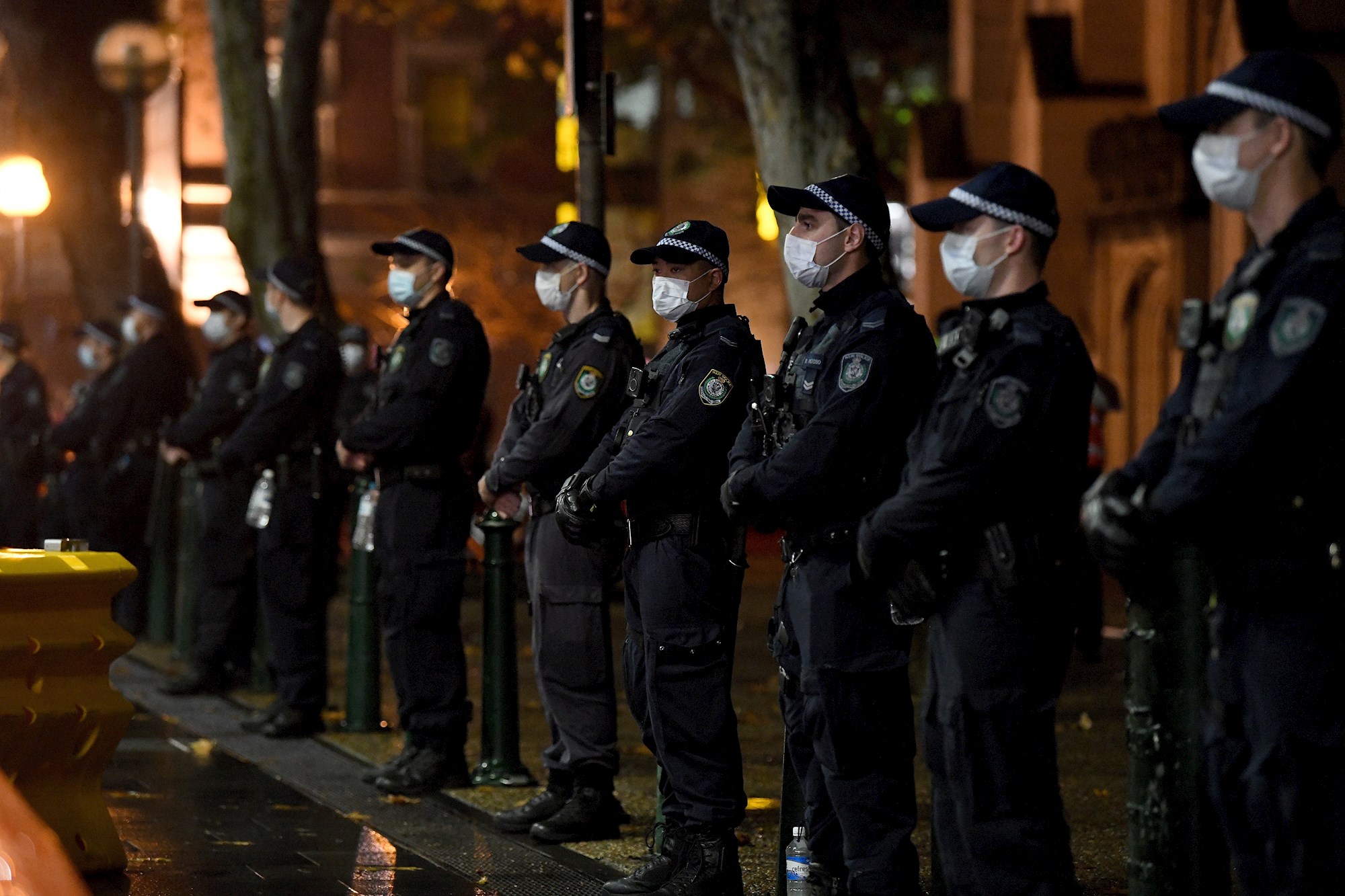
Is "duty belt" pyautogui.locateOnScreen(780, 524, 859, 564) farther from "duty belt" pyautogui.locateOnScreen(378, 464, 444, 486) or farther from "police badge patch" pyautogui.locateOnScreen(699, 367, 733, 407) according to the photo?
"duty belt" pyautogui.locateOnScreen(378, 464, 444, 486)

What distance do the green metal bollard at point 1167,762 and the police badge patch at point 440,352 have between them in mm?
4190

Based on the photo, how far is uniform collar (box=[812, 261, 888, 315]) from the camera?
19.9ft

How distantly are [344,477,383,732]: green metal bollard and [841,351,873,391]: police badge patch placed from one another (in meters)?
5.03

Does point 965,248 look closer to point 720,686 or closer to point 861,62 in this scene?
point 720,686

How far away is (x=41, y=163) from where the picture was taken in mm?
21125

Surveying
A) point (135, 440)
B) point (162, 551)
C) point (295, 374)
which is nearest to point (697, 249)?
point (295, 374)

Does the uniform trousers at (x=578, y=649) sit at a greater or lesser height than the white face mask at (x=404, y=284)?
lesser

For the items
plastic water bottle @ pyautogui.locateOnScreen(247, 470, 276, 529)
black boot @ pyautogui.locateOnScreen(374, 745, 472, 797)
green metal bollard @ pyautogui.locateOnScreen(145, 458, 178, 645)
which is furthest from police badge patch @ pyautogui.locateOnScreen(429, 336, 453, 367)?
green metal bollard @ pyautogui.locateOnScreen(145, 458, 178, 645)

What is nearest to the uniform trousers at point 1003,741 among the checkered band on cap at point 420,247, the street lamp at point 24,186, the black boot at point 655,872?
the black boot at point 655,872

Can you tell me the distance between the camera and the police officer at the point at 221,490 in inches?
459

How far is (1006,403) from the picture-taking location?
5.02 m

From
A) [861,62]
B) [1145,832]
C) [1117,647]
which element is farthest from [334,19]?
[1145,832]

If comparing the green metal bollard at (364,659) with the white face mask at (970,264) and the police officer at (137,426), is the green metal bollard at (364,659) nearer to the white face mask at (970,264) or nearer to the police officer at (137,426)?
the police officer at (137,426)

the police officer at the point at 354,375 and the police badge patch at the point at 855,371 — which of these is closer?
the police badge patch at the point at 855,371
